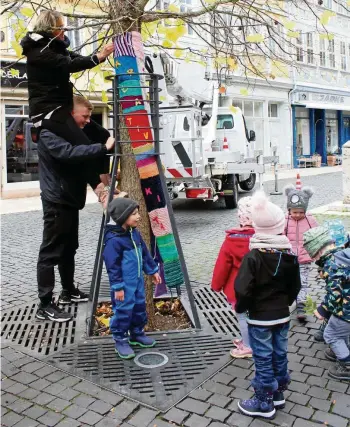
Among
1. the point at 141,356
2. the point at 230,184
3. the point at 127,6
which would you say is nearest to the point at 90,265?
the point at 141,356

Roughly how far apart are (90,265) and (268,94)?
2071cm

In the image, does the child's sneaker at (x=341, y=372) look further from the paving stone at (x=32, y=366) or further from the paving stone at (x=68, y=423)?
the paving stone at (x=32, y=366)

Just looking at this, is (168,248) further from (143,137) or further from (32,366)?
(32,366)

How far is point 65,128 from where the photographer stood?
439 cm

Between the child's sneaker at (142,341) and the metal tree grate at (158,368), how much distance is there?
0.06 meters

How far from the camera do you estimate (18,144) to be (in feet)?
54.8

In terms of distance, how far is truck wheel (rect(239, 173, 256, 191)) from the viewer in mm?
15497

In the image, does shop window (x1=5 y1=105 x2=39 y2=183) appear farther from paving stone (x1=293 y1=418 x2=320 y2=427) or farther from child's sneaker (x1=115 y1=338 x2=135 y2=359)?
paving stone (x1=293 y1=418 x2=320 y2=427)

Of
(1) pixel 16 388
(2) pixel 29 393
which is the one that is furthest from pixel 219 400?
(1) pixel 16 388

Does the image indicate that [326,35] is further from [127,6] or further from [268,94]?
[268,94]

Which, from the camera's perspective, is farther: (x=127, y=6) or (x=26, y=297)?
(x=26, y=297)

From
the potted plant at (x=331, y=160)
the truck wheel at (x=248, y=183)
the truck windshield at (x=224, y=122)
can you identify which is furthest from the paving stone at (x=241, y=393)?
the potted plant at (x=331, y=160)

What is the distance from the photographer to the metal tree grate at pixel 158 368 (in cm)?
331

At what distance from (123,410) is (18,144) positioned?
14898mm
